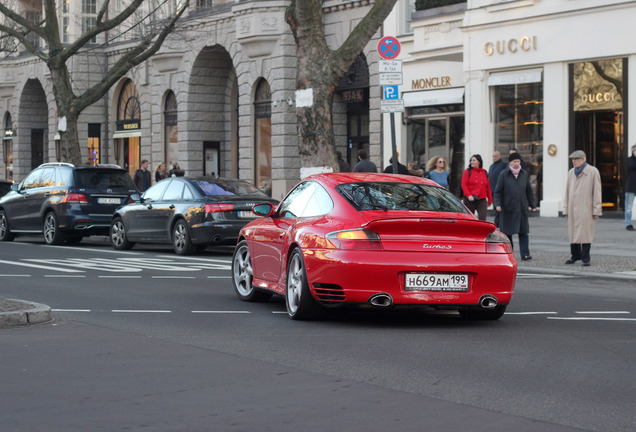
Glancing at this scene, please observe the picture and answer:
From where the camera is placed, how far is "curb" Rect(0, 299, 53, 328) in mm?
10086

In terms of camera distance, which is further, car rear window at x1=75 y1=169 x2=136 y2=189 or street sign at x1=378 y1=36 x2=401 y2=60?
car rear window at x1=75 y1=169 x2=136 y2=189

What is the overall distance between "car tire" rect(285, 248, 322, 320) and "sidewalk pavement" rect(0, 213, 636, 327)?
7.03ft

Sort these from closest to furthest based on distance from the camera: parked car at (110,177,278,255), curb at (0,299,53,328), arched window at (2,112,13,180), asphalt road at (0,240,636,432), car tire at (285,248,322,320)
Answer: asphalt road at (0,240,636,432), curb at (0,299,53,328), car tire at (285,248,322,320), parked car at (110,177,278,255), arched window at (2,112,13,180)

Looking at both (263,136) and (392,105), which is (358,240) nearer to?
(392,105)

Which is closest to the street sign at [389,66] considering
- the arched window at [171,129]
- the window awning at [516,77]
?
the window awning at [516,77]

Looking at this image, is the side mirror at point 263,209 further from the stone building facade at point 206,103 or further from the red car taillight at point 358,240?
the stone building facade at point 206,103

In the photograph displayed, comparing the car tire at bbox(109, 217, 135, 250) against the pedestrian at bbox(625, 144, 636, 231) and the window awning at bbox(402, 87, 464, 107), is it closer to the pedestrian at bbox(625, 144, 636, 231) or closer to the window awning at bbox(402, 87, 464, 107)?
the pedestrian at bbox(625, 144, 636, 231)

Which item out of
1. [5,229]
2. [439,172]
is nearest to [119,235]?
[5,229]

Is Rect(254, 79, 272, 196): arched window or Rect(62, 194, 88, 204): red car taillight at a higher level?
Rect(254, 79, 272, 196): arched window

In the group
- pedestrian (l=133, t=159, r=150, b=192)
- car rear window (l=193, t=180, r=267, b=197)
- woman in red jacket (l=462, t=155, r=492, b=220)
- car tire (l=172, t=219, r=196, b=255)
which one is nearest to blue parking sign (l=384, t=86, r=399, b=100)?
woman in red jacket (l=462, t=155, r=492, b=220)

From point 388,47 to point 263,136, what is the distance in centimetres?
2104

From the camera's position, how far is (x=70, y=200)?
2384 cm

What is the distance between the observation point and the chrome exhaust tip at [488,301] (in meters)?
10.2

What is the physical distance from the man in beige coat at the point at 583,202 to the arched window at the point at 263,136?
22049mm
